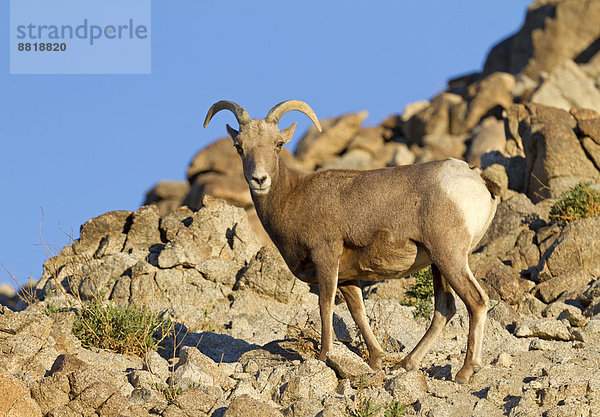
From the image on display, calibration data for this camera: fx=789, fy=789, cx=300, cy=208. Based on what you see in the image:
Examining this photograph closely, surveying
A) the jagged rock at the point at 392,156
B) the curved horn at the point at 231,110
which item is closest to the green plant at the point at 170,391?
the curved horn at the point at 231,110

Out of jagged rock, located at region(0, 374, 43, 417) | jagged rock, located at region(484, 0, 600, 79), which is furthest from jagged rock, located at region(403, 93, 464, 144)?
jagged rock, located at region(0, 374, 43, 417)

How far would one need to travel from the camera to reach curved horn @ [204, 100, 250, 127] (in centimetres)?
945

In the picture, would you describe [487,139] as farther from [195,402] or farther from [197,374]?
[195,402]

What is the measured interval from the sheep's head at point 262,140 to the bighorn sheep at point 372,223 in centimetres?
1

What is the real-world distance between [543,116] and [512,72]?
3173cm

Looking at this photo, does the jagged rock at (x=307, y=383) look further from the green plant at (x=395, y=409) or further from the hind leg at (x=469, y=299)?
the hind leg at (x=469, y=299)

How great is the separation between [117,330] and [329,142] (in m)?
31.6

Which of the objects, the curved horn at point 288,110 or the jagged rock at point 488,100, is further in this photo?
the jagged rock at point 488,100

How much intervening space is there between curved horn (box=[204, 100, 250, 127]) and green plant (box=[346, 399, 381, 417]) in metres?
3.71

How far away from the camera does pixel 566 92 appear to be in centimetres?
3400

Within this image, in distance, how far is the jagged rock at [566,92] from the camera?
3344 centimetres

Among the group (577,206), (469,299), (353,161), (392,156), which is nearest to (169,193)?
(353,161)

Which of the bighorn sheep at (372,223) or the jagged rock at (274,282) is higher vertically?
the bighorn sheep at (372,223)

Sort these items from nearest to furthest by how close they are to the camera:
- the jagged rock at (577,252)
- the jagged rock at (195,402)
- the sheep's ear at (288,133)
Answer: the jagged rock at (195,402)
the sheep's ear at (288,133)
the jagged rock at (577,252)
